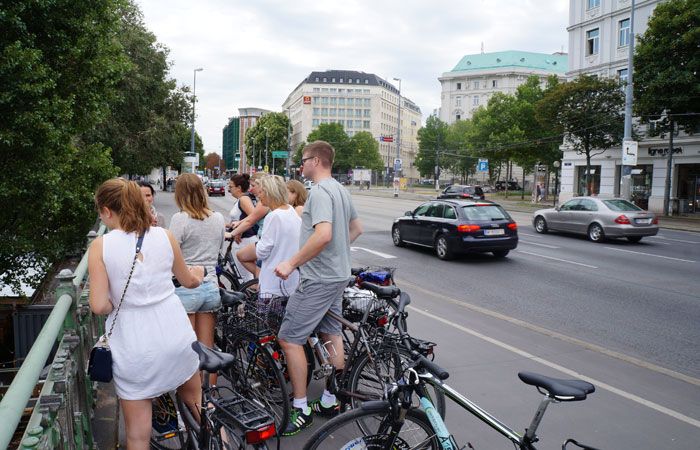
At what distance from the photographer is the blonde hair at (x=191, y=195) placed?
14.6 ft

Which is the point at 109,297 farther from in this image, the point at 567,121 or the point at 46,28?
the point at 567,121

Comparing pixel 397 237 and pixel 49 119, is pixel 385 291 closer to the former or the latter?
pixel 49 119

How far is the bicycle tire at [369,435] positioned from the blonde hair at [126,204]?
1373 mm

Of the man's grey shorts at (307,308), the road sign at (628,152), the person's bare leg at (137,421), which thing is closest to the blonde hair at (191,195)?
the man's grey shorts at (307,308)

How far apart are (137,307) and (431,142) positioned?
9739 cm

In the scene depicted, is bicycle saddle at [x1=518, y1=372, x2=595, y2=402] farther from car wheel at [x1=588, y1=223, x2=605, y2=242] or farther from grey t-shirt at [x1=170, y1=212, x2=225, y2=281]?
car wheel at [x1=588, y1=223, x2=605, y2=242]

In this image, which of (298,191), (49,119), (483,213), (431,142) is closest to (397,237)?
(483,213)

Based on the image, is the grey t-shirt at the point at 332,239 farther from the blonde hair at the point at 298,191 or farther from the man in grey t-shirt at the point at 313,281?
the blonde hair at the point at 298,191

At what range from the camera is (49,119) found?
981cm

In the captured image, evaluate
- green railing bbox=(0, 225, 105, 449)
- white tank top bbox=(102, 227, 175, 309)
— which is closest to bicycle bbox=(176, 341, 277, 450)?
white tank top bbox=(102, 227, 175, 309)

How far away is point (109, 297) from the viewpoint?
2.85 m

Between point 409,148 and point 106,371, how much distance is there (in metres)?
167

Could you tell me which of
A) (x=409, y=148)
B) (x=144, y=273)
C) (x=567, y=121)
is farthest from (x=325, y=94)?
(x=144, y=273)

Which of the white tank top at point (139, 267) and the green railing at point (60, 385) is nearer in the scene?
the green railing at point (60, 385)
